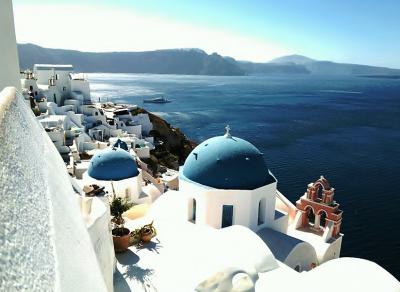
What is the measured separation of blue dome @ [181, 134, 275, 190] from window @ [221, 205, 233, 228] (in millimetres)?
1015

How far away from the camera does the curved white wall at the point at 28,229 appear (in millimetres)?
2213

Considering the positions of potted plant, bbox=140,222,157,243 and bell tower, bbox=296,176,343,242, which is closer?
potted plant, bbox=140,222,157,243

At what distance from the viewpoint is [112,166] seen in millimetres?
21109

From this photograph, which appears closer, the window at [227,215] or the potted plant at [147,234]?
the potted plant at [147,234]

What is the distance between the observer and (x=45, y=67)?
68.7 meters

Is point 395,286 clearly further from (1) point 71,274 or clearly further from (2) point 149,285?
(1) point 71,274

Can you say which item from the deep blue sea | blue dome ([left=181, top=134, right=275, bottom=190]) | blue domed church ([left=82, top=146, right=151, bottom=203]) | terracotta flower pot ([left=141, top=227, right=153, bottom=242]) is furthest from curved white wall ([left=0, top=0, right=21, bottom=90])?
the deep blue sea

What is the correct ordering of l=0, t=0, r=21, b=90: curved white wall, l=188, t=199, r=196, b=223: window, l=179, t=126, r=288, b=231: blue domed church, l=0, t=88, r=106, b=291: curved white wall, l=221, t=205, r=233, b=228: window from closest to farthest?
1. l=0, t=88, r=106, b=291: curved white wall
2. l=0, t=0, r=21, b=90: curved white wall
3. l=179, t=126, r=288, b=231: blue domed church
4. l=221, t=205, r=233, b=228: window
5. l=188, t=199, r=196, b=223: window

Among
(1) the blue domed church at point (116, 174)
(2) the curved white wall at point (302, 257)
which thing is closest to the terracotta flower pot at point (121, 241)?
(2) the curved white wall at point (302, 257)

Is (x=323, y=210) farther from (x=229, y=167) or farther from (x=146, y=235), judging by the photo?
(x=146, y=235)

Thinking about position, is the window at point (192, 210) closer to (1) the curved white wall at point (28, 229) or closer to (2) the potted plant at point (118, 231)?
(2) the potted plant at point (118, 231)

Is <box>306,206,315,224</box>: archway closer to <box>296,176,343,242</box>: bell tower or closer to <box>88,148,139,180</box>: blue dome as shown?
<box>296,176,343,242</box>: bell tower

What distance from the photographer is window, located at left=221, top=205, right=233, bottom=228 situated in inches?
592

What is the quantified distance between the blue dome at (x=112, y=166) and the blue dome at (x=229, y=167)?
7.27 m
